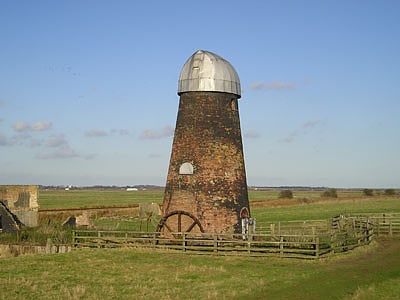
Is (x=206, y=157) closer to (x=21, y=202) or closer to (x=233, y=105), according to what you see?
(x=233, y=105)

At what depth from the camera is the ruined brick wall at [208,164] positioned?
26031 millimetres

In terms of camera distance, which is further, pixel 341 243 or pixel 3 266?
pixel 341 243

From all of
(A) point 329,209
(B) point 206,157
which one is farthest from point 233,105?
(A) point 329,209

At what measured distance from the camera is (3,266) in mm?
21312

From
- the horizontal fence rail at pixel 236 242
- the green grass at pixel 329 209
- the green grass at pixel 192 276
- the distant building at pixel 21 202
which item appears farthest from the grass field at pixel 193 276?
the green grass at pixel 329 209

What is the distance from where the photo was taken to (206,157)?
26.3 meters

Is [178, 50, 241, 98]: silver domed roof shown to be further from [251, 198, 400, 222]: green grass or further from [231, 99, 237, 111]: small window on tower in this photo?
[251, 198, 400, 222]: green grass

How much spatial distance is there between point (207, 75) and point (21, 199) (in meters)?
18.9

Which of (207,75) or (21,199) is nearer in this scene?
(207,75)

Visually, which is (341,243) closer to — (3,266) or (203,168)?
(203,168)

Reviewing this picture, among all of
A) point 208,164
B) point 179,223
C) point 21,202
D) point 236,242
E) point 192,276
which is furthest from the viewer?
point 21,202

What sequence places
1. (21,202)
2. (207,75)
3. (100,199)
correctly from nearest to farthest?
(207,75) → (21,202) → (100,199)

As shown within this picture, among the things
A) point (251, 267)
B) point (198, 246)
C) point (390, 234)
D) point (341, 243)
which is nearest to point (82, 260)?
point (198, 246)

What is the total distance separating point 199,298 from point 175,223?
→ 11.5 metres
